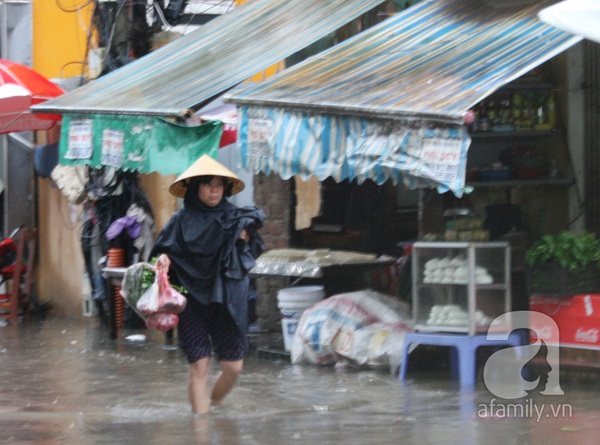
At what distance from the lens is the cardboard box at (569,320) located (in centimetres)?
886

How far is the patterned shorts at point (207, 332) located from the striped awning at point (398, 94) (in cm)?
147

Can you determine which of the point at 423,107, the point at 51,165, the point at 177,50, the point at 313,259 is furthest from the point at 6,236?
the point at 423,107

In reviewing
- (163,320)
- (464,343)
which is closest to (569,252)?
(464,343)

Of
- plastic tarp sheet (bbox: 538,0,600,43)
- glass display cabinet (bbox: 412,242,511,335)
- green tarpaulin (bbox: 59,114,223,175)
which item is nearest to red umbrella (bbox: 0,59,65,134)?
green tarpaulin (bbox: 59,114,223,175)

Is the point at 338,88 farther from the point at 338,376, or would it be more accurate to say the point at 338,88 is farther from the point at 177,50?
the point at 177,50

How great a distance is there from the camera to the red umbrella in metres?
13.2

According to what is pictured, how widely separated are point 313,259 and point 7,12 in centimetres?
716

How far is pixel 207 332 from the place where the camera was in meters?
7.93

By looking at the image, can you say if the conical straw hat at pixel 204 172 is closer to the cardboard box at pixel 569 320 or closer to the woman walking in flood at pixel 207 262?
the woman walking in flood at pixel 207 262

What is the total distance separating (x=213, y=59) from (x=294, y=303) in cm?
244

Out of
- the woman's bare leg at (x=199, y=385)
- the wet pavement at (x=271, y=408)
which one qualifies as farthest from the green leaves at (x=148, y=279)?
the wet pavement at (x=271, y=408)

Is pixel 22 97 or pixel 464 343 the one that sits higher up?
pixel 22 97

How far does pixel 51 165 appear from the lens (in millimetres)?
14562

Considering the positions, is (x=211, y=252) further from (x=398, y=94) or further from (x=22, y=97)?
(x=22, y=97)
